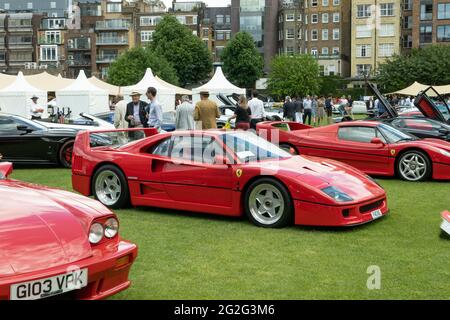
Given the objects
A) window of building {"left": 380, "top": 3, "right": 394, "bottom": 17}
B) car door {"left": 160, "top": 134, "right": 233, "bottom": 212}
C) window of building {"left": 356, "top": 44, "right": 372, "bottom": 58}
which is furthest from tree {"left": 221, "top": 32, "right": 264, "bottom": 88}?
car door {"left": 160, "top": 134, "right": 233, "bottom": 212}

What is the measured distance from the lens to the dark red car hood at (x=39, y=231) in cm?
357

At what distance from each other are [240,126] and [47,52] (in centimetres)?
9566

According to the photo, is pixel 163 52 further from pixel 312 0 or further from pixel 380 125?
pixel 380 125

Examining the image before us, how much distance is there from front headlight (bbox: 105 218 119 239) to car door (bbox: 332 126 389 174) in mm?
8140

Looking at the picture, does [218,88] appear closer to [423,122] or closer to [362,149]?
[423,122]

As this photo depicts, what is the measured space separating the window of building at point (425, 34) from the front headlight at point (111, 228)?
86.9 metres

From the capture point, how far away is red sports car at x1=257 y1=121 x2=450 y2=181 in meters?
11.2

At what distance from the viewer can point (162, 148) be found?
8219 millimetres

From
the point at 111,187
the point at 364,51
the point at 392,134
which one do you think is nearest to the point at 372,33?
the point at 364,51

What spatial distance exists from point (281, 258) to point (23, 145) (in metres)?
9.35

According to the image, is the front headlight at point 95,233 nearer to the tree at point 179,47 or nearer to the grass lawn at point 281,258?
the grass lawn at point 281,258

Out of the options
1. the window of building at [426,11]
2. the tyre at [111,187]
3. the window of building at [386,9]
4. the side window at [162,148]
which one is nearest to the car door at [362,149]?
the side window at [162,148]

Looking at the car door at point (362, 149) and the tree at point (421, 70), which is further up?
the tree at point (421, 70)

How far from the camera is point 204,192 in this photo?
7.67 m
